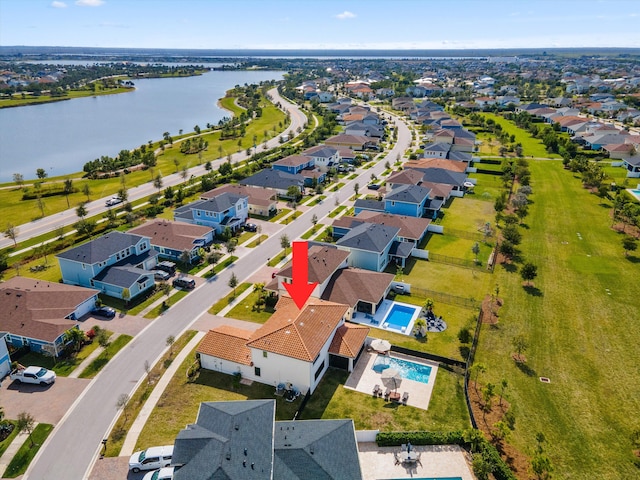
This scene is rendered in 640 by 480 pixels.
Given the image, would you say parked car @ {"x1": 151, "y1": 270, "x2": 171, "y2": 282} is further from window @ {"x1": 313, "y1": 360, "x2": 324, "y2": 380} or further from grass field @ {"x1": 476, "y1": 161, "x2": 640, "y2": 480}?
grass field @ {"x1": 476, "y1": 161, "x2": 640, "y2": 480}

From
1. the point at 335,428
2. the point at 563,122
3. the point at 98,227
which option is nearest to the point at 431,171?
the point at 98,227

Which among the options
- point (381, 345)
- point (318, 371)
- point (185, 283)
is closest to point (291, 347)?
point (318, 371)

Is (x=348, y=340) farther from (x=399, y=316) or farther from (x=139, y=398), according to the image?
(x=139, y=398)

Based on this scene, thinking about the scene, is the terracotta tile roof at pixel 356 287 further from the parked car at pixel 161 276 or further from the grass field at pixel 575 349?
the parked car at pixel 161 276

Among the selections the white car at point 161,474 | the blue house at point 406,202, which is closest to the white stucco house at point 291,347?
the white car at point 161,474

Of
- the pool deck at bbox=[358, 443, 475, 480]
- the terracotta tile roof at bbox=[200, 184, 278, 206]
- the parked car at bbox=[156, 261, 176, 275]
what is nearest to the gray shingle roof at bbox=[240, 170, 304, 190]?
the terracotta tile roof at bbox=[200, 184, 278, 206]

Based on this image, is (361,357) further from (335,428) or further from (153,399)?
(153,399)
